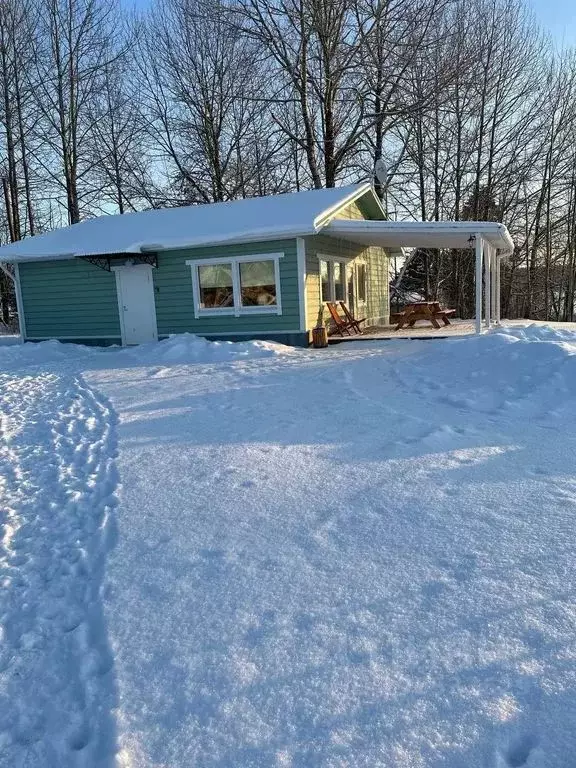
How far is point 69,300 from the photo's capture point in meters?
13.3

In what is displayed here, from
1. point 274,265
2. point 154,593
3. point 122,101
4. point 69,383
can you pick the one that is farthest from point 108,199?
point 154,593

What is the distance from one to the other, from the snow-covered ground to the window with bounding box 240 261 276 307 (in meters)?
6.36

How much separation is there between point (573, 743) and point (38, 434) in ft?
16.4

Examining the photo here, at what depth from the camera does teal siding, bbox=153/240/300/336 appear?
11125mm

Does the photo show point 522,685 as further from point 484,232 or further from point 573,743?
point 484,232

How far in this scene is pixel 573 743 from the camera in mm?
1664

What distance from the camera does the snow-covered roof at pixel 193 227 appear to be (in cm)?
1090

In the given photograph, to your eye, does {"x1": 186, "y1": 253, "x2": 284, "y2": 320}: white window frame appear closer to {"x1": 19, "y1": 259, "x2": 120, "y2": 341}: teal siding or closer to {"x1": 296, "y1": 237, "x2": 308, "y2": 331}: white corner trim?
{"x1": 296, "y1": 237, "x2": 308, "y2": 331}: white corner trim

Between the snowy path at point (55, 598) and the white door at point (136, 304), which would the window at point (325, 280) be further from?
the snowy path at point (55, 598)

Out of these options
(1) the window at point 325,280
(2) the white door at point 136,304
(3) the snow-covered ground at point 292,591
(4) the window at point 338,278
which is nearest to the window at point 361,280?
(4) the window at point 338,278

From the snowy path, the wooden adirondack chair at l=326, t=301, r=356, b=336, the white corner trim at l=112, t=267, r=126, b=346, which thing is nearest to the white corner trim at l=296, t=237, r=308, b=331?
the wooden adirondack chair at l=326, t=301, r=356, b=336

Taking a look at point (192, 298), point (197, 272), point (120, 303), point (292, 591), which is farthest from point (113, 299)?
point (292, 591)

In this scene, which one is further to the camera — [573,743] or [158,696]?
[158,696]

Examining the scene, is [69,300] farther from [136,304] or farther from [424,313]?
[424,313]
